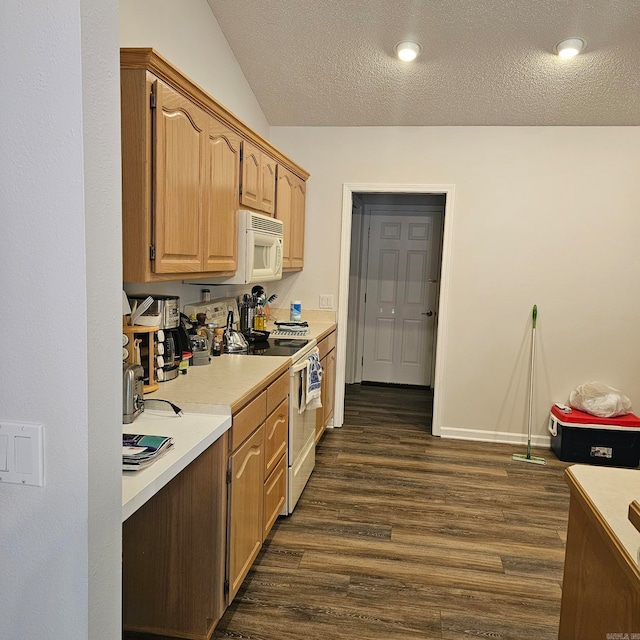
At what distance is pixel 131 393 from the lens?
1.91 meters

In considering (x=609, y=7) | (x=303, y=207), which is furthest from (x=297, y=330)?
(x=609, y=7)

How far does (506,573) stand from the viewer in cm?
264

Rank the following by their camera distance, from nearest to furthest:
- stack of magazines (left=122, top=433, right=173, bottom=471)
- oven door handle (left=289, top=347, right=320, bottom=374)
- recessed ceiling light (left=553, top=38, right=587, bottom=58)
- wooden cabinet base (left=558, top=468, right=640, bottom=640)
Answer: wooden cabinet base (left=558, top=468, right=640, bottom=640) → stack of magazines (left=122, top=433, right=173, bottom=471) → oven door handle (left=289, top=347, right=320, bottom=374) → recessed ceiling light (left=553, top=38, right=587, bottom=58)

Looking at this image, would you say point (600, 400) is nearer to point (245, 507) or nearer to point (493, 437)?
point (493, 437)

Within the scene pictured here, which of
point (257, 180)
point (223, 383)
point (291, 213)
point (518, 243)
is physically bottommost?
point (223, 383)

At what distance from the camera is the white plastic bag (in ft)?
13.5

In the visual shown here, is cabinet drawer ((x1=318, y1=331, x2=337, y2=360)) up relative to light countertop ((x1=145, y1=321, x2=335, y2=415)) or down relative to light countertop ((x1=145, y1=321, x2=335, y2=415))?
down

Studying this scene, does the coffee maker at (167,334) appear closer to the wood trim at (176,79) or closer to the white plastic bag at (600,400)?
the wood trim at (176,79)

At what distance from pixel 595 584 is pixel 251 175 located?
8.35 feet

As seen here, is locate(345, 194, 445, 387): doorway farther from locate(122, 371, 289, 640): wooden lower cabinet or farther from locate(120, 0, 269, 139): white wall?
locate(122, 371, 289, 640): wooden lower cabinet

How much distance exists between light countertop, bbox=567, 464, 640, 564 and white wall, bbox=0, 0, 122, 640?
1.06 meters

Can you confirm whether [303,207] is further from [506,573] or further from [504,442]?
[506,573]

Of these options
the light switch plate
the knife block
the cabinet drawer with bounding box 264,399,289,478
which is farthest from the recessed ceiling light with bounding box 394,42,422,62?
→ the light switch plate

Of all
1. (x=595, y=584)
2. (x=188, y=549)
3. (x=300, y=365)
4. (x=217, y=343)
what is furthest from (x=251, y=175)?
(x=595, y=584)
